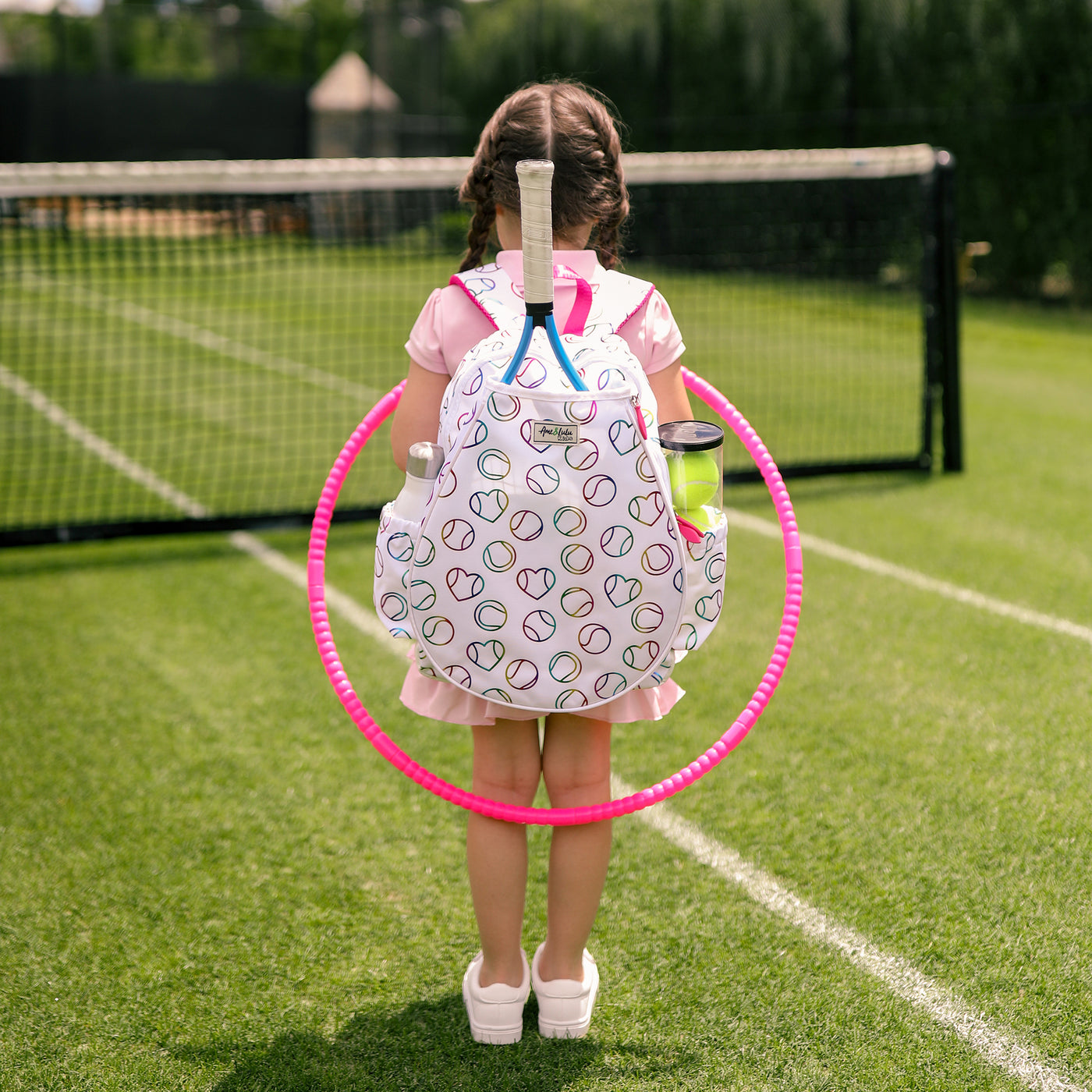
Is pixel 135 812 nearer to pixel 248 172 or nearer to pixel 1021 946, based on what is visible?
pixel 1021 946

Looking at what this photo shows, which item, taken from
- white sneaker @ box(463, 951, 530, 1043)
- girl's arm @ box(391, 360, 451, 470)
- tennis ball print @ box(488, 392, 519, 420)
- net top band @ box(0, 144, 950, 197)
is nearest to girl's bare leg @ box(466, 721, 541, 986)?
white sneaker @ box(463, 951, 530, 1043)

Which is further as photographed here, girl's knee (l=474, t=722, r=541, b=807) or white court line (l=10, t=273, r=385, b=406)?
white court line (l=10, t=273, r=385, b=406)

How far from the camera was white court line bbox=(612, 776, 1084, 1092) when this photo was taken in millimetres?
2619

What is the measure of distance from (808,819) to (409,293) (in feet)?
42.2

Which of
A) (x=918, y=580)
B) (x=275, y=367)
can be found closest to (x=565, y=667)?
(x=918, y=580)

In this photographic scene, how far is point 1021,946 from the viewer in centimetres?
299

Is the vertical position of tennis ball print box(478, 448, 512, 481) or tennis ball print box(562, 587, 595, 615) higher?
tennis ball print box(478, 448, 512, 481)

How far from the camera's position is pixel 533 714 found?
2.38 metres

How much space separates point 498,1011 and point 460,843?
920mm

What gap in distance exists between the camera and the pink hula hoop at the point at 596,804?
2465 mm

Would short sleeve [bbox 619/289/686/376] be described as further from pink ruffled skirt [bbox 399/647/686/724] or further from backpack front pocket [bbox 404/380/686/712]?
pink ruffled skirt [bbox 399/647/686/724]

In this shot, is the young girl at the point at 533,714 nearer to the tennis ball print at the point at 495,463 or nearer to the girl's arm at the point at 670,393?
the girl's arm at the point at 670,393

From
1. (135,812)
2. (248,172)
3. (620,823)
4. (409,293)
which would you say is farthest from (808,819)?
(409,293)

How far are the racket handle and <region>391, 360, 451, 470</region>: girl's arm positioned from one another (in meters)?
0.35
